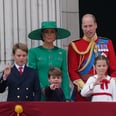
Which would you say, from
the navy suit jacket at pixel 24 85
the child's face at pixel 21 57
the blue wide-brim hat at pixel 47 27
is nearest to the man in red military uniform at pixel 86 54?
the blue wide-brim hat at pixel 47 27

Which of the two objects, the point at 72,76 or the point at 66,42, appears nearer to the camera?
the point at 72,76

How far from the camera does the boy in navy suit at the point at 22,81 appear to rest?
20.6ft

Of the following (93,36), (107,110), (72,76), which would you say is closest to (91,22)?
(93,36)

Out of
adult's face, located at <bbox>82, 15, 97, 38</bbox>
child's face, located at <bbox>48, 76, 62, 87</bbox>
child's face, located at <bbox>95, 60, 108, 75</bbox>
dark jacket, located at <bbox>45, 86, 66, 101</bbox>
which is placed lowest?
dark jacket, located at <bbox>45, 86, 66, 101</bbox>

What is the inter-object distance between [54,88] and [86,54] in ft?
2.54

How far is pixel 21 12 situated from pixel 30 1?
20 centimetres

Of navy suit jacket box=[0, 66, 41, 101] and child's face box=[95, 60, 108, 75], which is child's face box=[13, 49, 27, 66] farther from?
child's face box=[95, 60, 108, 75]

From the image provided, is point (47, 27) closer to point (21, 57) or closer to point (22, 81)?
point (21, 57)

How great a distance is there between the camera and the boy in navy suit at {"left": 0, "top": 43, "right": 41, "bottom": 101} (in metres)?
6.29

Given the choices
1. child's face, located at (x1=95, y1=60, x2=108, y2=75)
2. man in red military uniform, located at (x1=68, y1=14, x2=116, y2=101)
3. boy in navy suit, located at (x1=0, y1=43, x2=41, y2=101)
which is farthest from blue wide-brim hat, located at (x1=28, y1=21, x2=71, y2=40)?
child's face, located at (x1=95, y1=60, x2=108, y2=75)

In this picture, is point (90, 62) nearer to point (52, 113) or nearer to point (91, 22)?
point (91, 22)

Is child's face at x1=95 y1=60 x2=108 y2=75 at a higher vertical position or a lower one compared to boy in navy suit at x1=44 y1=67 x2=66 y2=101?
higher

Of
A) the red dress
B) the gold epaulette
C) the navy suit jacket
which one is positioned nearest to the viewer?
the navy suit jacket

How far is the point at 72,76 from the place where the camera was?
6777 mm
